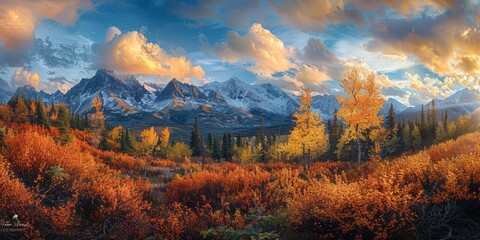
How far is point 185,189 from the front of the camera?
1129 cm

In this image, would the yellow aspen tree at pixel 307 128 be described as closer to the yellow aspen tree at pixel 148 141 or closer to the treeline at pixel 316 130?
the treeline at pixel 316 130

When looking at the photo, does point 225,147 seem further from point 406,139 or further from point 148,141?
point 406,139

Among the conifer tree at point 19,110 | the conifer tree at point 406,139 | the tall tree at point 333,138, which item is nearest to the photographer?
the conifer tree at point 19,110

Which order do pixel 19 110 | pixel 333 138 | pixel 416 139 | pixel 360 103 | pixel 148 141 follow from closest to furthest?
pixel 360 103, pixel 19 110, pixel 416 139, pixel 148 141, pixel 333 138

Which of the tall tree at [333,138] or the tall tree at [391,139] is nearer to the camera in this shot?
the tall tree at [391,139]

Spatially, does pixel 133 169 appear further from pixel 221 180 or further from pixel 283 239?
pixel 283 239

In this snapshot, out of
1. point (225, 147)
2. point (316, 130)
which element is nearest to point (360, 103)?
point (316, 130)

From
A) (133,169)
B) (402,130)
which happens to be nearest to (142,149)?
(133,169)

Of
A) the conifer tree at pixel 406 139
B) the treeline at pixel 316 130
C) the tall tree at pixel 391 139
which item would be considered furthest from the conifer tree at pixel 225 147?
the conifer tree at pixel 406 139

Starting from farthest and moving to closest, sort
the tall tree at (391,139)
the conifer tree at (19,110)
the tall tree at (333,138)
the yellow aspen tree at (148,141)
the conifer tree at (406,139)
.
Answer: the conifer tree at (406,139) < the tall tree at (333,138) < the yellow aspen tree at (148,141) < the tall tree at (391,139) < the conifer tree at (19,110)

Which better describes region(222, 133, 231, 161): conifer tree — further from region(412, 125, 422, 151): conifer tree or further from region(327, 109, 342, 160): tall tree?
region(412, 125, 422, 151): conifer tree

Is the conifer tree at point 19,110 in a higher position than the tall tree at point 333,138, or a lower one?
higher

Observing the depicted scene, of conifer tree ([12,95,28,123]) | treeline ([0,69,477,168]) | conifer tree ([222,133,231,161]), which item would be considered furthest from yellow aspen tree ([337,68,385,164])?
conifer tree ([222,133,231,161])

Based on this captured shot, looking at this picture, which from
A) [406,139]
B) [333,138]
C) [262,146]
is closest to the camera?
[406,139]
